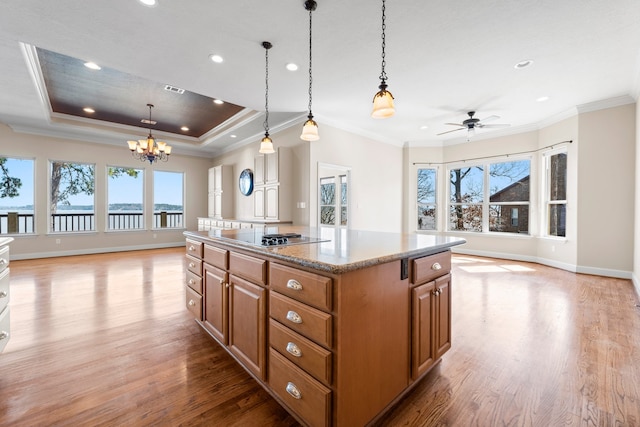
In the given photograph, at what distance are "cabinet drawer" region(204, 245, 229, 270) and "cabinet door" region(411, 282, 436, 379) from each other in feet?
4.28

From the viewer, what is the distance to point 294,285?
→ 1370mm

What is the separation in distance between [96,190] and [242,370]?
703 centimetres

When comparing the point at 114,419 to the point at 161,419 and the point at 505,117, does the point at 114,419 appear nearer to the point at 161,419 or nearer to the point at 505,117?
the point at 161,419

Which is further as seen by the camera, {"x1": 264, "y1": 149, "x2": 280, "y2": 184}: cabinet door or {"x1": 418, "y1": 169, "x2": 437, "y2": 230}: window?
{"x1": 418, "y1": 169, "x2": 437, "y2": 230}: window

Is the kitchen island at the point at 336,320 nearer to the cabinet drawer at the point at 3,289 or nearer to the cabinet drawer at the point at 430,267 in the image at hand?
the cabinet drawer at the point at 430,267

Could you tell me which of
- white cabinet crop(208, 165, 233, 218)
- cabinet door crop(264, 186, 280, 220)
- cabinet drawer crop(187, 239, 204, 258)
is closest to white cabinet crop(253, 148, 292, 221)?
cabinet door crop(264, 186, 280, 220)

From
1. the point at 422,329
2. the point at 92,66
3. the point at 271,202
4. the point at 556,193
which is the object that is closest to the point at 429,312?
the point at 422,329

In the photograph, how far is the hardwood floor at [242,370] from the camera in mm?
1517

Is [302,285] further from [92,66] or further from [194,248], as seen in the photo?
[92,66]

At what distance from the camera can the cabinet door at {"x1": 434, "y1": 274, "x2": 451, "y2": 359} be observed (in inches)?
71.4

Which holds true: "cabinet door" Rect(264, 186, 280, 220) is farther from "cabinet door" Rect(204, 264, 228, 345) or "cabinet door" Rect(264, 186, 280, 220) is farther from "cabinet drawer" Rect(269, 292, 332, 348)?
"cabinet drawer" Rect(269, 292, 332, 348)

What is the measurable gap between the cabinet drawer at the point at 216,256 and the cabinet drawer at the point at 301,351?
676 mm

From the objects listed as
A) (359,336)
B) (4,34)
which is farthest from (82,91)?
(359,336)

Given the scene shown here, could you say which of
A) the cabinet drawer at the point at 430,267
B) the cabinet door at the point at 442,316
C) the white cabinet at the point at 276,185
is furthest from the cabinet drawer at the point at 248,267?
the white cabinet at the point at 276,185
